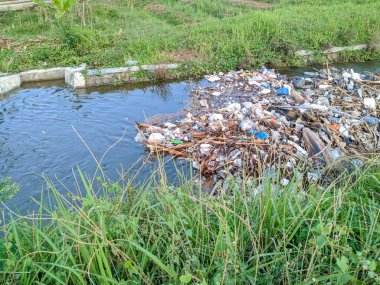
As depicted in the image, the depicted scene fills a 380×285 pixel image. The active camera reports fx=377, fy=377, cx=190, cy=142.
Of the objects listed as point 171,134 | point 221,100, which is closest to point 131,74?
point 221,100

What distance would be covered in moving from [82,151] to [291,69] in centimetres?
559

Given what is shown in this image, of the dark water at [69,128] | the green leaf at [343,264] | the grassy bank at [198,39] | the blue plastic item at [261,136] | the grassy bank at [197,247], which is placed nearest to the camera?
the green leaf at [343,264]

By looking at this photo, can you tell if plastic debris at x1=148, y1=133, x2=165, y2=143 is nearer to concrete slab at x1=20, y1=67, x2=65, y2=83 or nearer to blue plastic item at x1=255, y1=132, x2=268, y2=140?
blue plastic item at x1=255, y1=132, x2=268, y2=140

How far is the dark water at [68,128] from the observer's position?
5.19m

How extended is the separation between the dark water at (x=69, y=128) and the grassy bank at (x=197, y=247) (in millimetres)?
1667

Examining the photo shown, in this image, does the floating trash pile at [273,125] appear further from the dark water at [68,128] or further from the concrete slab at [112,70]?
the concrete slab at [112,70]

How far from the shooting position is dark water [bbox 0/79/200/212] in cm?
519

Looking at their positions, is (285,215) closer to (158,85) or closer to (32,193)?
(32,193)

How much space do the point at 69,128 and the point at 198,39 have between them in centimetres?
433

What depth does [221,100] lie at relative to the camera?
7.32 meters

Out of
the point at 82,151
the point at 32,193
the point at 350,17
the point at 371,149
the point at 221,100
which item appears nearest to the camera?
the point at 32,193

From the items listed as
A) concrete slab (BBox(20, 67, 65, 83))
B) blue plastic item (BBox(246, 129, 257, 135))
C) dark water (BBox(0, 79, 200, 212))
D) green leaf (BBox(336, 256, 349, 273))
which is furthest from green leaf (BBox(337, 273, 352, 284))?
concrete slab (BBox(20, 67, 65, 83))

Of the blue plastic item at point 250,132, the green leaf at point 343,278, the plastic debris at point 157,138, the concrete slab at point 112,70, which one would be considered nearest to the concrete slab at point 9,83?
the concrete slab at point 112,70

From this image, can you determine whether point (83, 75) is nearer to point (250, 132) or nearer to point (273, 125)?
point (250, 132)
